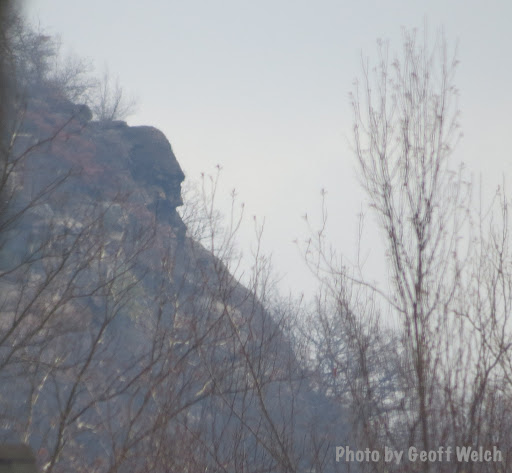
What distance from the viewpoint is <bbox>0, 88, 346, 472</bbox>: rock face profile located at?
5.39 m

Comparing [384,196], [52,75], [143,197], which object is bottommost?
[384,196]

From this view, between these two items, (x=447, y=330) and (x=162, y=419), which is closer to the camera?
(x=447, y=330)

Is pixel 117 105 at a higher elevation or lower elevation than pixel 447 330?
higher

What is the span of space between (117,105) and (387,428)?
42.9 meters

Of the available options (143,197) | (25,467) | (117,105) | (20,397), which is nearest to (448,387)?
(25,467)

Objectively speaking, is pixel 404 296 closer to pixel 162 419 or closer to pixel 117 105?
pixel 162 419

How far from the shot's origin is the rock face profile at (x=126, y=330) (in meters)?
5.39

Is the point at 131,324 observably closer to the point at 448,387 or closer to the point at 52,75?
the point at 52,75

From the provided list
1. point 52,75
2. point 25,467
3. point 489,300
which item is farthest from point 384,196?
point 52,75

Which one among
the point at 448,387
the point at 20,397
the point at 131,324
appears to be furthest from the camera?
the point at 131,324

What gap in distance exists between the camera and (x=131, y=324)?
89.2ft

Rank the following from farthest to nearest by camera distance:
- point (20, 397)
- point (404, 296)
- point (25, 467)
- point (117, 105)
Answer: point (117, 105) < point (20, 397) < point (404, 296) < point (25, 467)

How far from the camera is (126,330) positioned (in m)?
27.0

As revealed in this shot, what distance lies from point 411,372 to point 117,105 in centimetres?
4299
